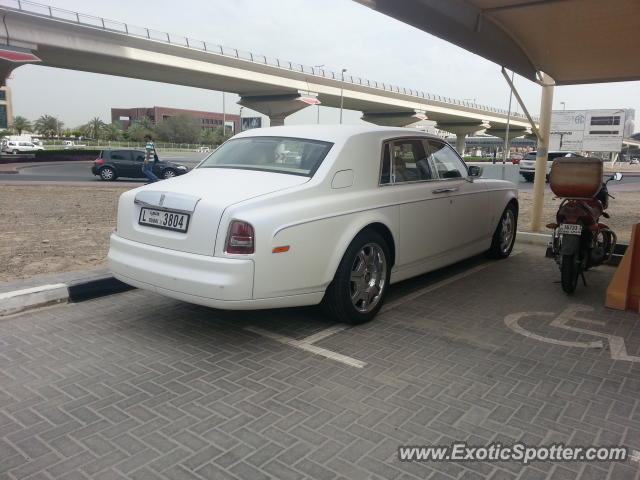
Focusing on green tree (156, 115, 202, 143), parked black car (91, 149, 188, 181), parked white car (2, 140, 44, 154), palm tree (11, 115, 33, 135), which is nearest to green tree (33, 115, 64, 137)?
palm tree (11, 115, 33, 135)

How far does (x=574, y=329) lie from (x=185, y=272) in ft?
11.6

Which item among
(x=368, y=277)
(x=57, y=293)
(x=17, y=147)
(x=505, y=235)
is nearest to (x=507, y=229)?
(x=505, y=235)

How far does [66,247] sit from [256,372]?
18.0 ft

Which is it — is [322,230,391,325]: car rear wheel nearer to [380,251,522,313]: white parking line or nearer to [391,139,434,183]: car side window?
[380,251,522,313]: white parking line

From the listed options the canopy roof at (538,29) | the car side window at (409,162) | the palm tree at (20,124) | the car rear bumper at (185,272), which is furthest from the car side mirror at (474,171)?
the palm tree at (20,124)

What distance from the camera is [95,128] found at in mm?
100938

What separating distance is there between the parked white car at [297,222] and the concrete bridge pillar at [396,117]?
2250 inches

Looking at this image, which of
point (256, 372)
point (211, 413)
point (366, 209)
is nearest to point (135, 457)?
point (211, 413)

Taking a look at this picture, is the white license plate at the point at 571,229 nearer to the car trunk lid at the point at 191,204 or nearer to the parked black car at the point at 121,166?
the car trunk lid at the point at 191,204

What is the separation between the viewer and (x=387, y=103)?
180 ft

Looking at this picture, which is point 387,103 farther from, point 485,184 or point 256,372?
point 256,372

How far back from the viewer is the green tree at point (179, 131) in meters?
104

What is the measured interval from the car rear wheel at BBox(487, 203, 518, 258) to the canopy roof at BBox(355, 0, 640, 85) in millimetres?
2279

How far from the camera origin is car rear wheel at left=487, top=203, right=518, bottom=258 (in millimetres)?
7355
